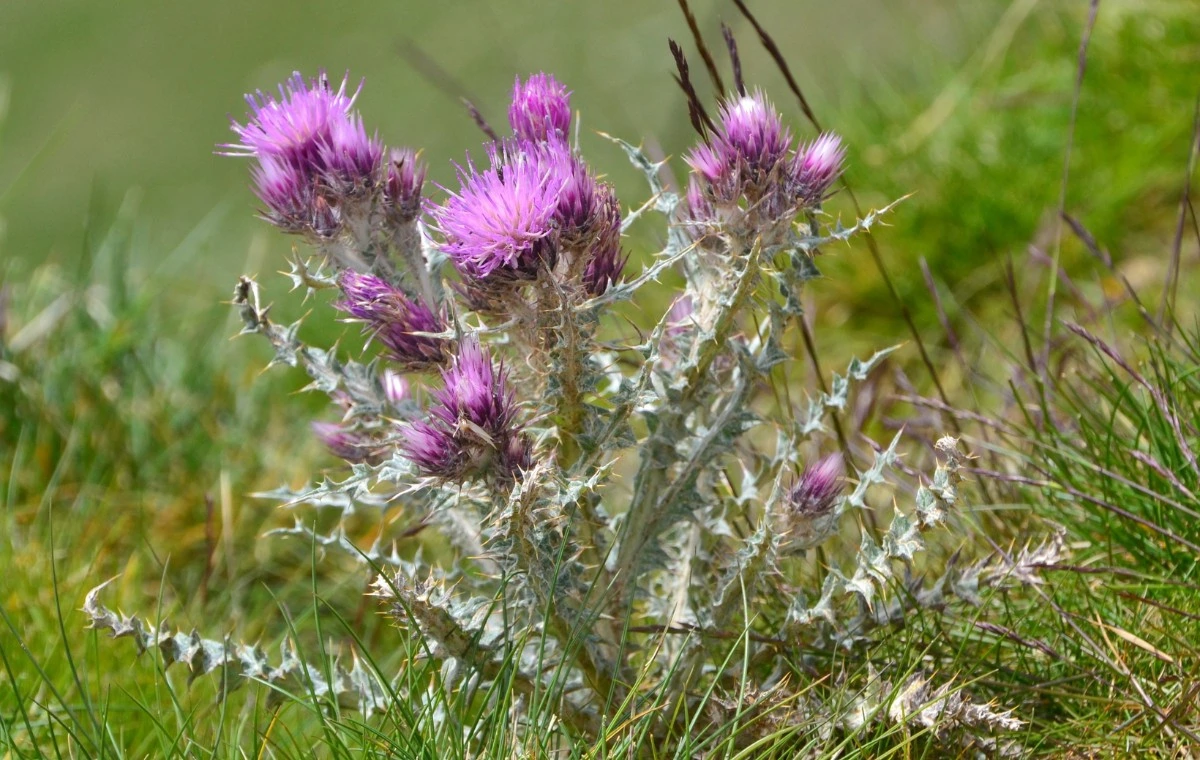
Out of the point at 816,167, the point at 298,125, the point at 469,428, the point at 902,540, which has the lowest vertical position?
the point at 902,540

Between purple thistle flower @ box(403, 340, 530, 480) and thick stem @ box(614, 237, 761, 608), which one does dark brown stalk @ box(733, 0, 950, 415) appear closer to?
thick stem @ box(614, 237, 761, 608)

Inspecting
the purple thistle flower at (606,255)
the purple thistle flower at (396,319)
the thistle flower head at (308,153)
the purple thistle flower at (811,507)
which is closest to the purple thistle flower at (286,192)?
the thistle flower head at (308,153)

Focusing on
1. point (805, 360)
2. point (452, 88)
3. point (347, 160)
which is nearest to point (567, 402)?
point (347, 160)

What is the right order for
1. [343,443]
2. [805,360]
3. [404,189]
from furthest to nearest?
[805,360] < [343,443] < [404,189]

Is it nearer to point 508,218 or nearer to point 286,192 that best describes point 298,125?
point 286,192

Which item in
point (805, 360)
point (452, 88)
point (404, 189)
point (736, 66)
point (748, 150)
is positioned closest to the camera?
point (748, 150)

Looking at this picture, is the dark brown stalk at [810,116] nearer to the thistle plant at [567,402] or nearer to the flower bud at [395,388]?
the thistle plant at [567,402]
